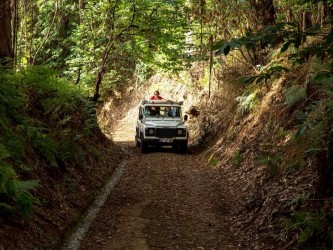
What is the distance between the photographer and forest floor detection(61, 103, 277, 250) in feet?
21.6

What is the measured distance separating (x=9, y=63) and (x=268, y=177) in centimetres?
619

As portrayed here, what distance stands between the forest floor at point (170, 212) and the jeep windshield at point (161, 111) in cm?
450

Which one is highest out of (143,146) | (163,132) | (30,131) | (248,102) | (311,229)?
(248,102)

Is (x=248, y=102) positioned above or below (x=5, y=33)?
below

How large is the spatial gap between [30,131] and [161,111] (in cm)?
994

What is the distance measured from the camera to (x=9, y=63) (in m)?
9.45

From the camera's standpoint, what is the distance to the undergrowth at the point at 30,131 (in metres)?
5.81

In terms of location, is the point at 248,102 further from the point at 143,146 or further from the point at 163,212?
the point at 163,212

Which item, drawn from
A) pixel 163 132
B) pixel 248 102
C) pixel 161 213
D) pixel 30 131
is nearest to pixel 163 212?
pixel 161 213

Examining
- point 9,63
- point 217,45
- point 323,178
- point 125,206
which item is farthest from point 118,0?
point 217,45

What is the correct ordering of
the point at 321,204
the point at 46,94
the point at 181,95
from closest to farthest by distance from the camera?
the point at 321,204
the point at 46,94
the point at 181,95

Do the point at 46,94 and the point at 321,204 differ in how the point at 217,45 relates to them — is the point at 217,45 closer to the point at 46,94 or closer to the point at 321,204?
the point at 321,204

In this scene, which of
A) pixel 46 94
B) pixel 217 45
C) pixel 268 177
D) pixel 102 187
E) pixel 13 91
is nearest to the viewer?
pixel 217 45

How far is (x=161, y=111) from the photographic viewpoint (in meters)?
17.8
